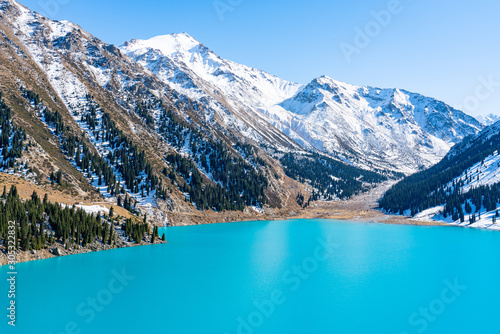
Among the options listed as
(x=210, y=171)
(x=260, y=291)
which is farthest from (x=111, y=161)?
(x=260, y=291)

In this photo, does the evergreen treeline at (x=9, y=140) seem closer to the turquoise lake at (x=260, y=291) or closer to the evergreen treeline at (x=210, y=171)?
the turquoise lake at (x=260, y=291)

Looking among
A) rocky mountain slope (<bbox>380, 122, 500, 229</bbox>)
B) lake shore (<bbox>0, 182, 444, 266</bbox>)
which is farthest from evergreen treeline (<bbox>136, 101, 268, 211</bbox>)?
rocky mountain slope (<bbox>380, 122, 500, 229</bbox>)

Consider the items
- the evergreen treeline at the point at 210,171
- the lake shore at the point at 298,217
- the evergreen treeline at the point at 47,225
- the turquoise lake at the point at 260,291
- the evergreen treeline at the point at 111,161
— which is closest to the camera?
the turquoise lake at the point at 260,291

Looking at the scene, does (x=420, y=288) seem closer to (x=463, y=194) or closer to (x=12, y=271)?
(x=12, y=271)

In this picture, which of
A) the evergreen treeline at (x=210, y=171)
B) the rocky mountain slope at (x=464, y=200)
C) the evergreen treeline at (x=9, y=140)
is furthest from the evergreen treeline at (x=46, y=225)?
the rocky mountain slope at (x=464, y=200)

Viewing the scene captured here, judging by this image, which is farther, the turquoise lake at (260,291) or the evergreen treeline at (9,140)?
the evergreen treeline at (9,140)

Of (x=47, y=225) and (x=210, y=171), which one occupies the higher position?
(x=210, y=171)

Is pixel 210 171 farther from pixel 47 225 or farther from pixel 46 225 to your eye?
pixel 46 225

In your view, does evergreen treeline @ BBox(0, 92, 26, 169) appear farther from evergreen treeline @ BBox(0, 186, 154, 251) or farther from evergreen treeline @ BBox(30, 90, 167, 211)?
evergreen treeline @ BBox(0, 186, 154, 251)
